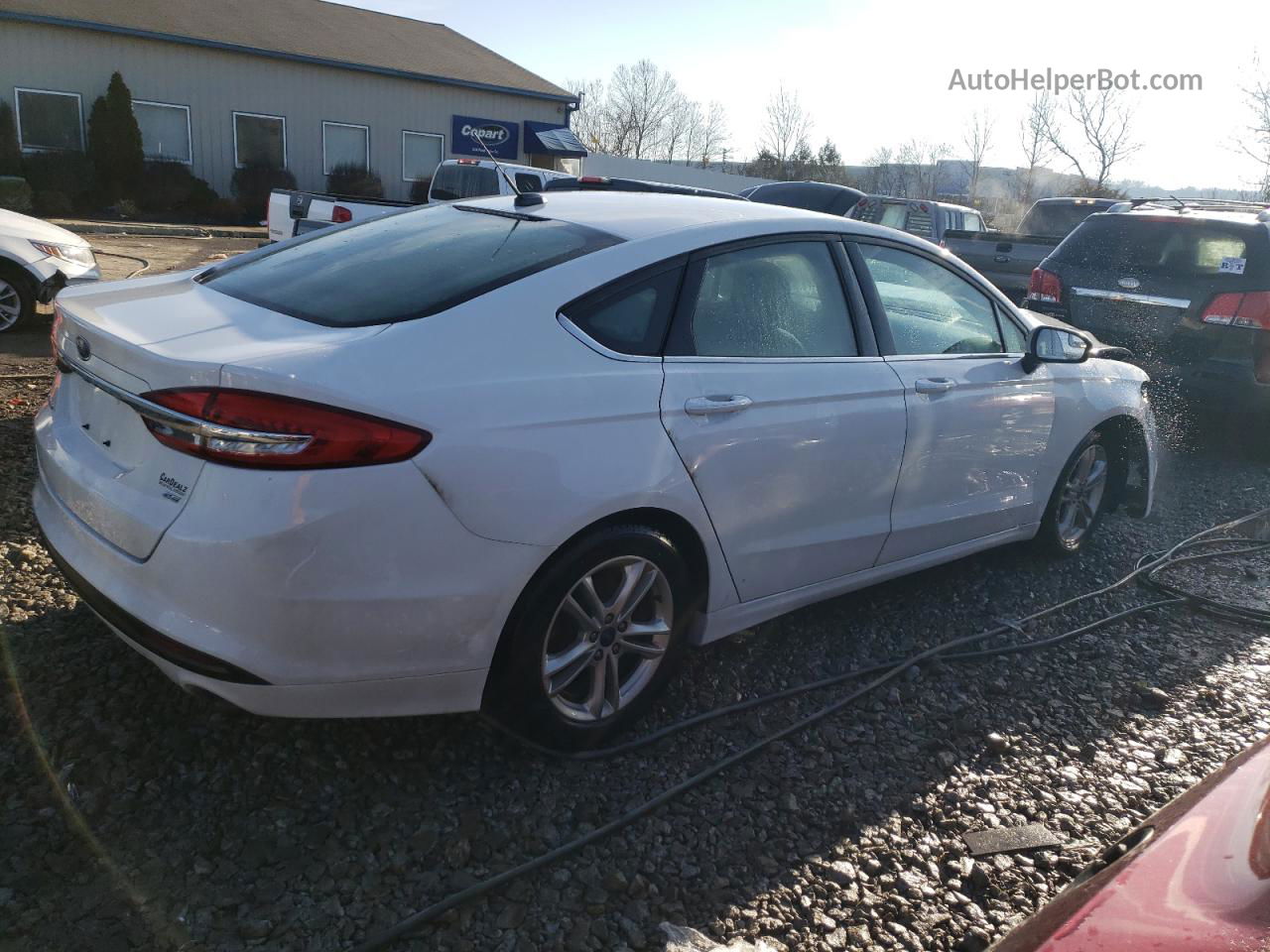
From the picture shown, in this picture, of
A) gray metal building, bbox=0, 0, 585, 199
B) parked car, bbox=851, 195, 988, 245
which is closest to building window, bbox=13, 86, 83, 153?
gray metal building, bbox=0, 0, 585, 199

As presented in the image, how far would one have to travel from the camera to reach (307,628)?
8.01 ft

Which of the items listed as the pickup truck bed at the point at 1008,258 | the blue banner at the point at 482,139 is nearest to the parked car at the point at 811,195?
the pickup truck bed at the point at 1008,258

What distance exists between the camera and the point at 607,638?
3062 mm

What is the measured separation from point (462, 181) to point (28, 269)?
8.31 m

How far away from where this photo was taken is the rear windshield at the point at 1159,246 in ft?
24.0

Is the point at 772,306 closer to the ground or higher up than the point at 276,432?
higher up

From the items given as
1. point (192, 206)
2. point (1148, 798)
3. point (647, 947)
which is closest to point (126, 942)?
point (647, 947)

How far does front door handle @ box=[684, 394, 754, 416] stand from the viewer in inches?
123

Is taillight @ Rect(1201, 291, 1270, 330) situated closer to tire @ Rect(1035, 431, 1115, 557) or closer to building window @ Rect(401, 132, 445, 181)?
tire @ Rect(1035, 431, 1115, 557)

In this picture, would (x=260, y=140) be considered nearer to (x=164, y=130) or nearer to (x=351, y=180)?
(x=164, y=130)

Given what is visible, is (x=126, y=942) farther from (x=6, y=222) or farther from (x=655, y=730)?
(x=6, y=222)

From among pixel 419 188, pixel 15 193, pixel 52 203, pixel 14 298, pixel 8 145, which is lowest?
pixel 52 203

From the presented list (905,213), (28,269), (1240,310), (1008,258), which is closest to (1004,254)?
(1008,258)

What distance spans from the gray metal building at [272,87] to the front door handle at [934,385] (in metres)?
19.9
